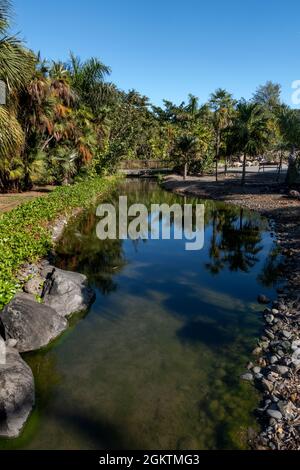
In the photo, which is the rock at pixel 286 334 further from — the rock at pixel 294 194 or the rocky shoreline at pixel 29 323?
the rock at pixel 294 194

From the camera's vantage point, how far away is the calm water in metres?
5.68

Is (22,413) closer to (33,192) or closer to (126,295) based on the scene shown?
(126,295)

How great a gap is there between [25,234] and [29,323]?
18.0ft

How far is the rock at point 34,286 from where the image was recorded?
9820 millimetres

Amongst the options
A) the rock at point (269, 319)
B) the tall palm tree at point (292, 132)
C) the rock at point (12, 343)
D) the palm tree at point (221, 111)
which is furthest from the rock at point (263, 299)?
the palm tree at point (221, 111)

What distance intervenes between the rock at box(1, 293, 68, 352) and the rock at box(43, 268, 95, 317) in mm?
1107

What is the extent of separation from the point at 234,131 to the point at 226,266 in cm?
2171

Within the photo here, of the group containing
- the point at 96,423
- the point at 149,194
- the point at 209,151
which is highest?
the point at 209,151

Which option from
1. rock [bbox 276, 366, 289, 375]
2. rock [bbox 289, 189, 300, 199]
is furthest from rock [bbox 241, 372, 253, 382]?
rock [bbox 289, 189, 300, 199]

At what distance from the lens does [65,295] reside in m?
9.95

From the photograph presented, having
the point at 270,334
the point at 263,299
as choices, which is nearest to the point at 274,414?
the point at 270,334

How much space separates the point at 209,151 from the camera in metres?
47.8

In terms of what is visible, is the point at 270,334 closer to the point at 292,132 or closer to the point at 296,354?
the point at 296,354

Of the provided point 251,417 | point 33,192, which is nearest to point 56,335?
point 251,417
